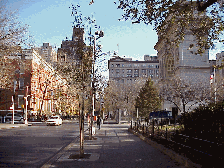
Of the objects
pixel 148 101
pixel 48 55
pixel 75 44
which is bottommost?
pixel 148 101

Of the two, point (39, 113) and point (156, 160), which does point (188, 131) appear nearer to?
point (156, 160)

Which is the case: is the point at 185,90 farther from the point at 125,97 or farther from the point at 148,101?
the point at 125,97

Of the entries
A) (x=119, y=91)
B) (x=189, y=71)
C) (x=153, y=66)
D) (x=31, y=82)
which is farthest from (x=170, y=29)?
(x=153, y=66)

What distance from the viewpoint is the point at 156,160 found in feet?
40.9

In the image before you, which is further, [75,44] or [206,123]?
[75,44]

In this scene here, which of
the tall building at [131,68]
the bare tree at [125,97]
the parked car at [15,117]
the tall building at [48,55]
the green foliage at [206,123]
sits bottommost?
the parked car at [15,117]

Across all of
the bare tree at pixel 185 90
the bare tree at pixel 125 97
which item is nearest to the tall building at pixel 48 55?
the bare tree at pixel 125 97

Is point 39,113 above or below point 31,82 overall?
below

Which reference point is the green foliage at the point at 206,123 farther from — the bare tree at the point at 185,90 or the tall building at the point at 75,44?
the bare tree at the point at 185,90

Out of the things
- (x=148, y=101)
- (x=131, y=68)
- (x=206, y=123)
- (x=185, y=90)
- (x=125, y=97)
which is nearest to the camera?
(x=206, y=123)

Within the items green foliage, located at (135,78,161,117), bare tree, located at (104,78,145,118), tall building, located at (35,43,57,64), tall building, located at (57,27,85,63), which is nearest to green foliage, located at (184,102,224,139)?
tall building, located at (57,27,85,63)

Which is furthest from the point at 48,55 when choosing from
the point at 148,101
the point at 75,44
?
the point at 75,44

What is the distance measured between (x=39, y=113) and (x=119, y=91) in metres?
18.4

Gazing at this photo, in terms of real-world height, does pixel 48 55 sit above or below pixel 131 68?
below
